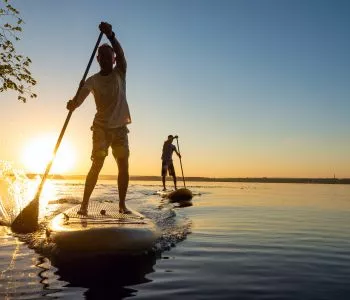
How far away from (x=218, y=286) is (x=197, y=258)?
144 cm

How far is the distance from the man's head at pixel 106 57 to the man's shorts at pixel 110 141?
1.11m

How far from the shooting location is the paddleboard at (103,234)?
504 centimetres

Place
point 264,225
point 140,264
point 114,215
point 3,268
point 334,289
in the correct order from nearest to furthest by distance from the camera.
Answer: point 334,289, point 3,268, point 140,264, point 114,215, point 264,225

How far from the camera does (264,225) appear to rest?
961 cm

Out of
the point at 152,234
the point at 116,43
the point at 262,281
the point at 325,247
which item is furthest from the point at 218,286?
the point at 116,43

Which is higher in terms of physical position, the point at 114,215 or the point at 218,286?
the point at 114,215

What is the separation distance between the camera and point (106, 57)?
285 inches

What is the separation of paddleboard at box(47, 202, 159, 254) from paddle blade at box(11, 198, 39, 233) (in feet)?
5.45

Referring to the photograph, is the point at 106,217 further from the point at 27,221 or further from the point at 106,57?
the point at 106,57

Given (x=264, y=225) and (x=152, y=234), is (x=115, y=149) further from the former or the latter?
(x=264, y=225)

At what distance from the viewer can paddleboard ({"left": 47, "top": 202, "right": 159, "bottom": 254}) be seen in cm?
504

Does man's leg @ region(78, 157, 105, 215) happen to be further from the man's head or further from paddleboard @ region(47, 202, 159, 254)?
the man's head

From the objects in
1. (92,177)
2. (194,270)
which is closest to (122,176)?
(92,177)

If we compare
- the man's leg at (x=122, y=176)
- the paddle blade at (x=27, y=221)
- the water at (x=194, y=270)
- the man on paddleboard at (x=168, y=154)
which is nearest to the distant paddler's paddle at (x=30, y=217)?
the paddle blade at (x=27, y=221)
